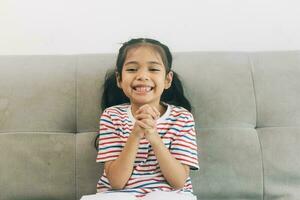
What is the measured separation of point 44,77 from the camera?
1412 mm

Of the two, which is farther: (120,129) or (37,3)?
(37,3)

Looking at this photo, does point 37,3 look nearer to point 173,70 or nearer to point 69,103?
point 69,103

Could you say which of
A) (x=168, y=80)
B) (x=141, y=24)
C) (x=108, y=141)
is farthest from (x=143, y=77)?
(x=141, y=24)

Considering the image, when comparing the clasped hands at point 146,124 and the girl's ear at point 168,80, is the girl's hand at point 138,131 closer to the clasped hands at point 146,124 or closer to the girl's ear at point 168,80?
the clasped hands at point 146,124

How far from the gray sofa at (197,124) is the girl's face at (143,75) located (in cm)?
15

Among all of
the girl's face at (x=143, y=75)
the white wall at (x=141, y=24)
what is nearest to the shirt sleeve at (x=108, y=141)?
A: the girl's face at (x=143, y=75)

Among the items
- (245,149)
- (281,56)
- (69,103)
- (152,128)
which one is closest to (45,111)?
(69,103)

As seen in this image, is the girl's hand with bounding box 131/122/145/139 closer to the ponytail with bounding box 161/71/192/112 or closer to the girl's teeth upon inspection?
the girl's teeth

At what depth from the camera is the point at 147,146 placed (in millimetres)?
1274

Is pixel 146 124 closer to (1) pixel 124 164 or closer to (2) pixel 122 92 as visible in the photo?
(1) pixel 124 164

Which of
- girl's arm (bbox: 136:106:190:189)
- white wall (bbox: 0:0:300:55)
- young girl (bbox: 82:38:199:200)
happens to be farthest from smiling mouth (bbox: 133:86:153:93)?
white wall (bbox: 0:0:300:55)

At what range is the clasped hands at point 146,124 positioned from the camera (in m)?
1.16

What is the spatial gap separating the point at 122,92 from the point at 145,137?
292 mm

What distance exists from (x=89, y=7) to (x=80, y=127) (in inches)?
20.8
